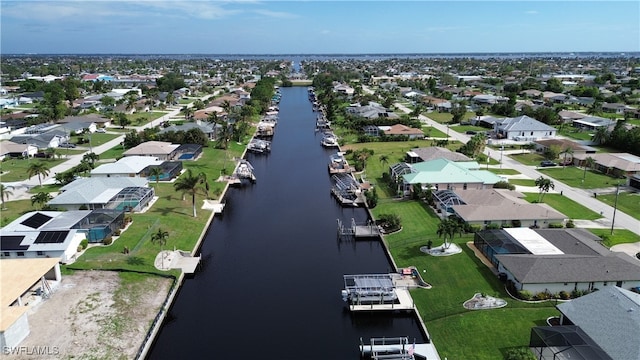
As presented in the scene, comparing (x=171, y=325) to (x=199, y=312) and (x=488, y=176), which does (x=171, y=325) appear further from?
(x=488, y=176)

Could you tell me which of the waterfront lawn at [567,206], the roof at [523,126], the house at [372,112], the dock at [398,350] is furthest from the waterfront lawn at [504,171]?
the dock at [398,350]

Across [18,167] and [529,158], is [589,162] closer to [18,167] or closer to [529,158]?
[529,158]

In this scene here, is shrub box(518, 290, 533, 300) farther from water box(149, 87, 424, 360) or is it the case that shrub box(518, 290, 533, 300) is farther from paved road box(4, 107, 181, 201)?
paved road box(4, 107, 181, 201)

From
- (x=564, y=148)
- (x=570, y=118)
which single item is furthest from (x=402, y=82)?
(x=564, y=148)

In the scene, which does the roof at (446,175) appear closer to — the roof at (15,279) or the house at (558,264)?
the house at (558,264)

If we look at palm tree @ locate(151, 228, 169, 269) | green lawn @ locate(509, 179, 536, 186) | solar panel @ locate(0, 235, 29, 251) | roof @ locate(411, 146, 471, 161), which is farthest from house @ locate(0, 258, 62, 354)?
green lawn @ locate(509, 179, 536, 186)

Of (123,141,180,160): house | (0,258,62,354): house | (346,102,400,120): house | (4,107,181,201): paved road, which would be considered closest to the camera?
(0,258,62,354): house
